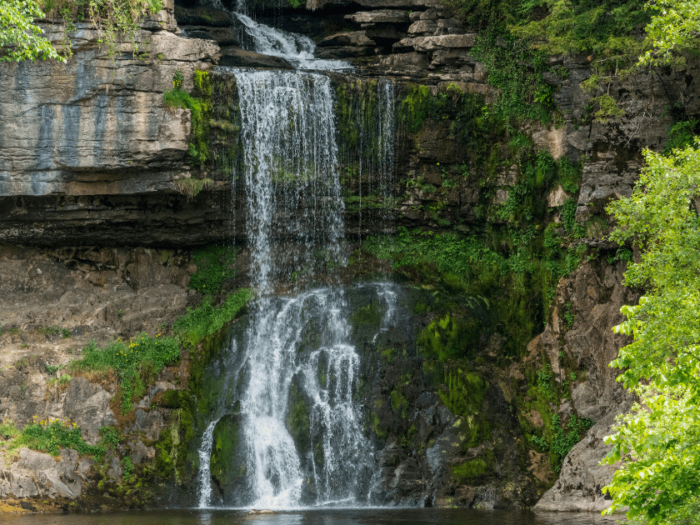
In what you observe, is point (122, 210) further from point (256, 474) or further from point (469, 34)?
point (469, 34)

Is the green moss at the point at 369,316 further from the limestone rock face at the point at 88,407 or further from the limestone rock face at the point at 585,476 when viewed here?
the limestone rock face at the point at 88,407

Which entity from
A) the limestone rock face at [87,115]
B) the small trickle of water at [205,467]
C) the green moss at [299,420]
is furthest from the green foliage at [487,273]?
the limestone rock face at [87,115]

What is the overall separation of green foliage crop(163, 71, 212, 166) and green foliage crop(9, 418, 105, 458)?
7.87m

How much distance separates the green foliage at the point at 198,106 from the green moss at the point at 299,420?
23.2ft

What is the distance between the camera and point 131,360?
67.4 feet

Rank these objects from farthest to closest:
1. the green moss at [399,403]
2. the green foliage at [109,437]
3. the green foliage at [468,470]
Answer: the green moss at [399,403] → the green foliage at [109,437] → the green foliage at [468,470]

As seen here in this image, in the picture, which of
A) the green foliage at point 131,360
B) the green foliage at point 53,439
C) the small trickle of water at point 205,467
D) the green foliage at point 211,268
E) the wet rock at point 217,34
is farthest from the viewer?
the wet rock at point 217,34

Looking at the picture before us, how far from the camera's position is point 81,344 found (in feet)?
69.7

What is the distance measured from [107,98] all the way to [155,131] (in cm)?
149

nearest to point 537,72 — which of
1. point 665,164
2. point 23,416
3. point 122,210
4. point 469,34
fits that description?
point 469,34

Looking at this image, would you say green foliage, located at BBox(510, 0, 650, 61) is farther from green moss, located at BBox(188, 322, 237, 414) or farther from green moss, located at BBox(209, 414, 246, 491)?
green moss, located at BBox(209, 414, 246, 491)

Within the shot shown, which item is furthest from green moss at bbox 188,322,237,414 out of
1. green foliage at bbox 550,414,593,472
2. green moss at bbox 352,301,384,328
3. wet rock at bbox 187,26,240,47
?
wet rock at bbox 187,26,240,47

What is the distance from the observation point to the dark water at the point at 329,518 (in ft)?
48.8

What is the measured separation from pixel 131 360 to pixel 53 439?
9.83ft
